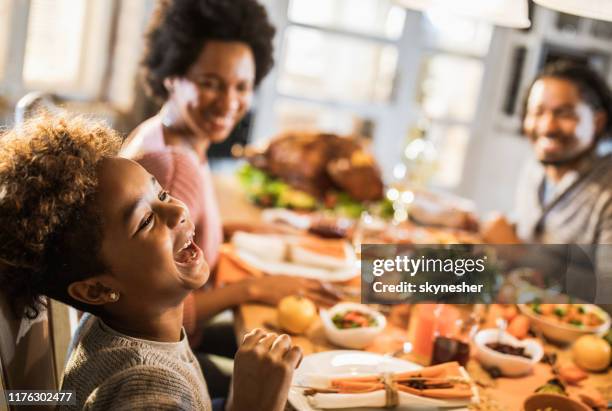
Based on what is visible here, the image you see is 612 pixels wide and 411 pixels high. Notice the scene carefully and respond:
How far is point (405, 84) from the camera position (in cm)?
400

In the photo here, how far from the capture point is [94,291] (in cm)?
87

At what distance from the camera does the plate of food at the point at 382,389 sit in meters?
0.99

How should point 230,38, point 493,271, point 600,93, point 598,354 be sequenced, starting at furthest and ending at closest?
point 600,93, point 230,38, point 493,271, point 598,354

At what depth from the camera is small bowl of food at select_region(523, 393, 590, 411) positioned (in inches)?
39.2

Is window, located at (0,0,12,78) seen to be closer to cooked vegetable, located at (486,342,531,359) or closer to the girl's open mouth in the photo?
the girl's open mouth

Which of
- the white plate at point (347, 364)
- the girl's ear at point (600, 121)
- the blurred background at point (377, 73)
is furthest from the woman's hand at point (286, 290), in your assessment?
the blurred background at point (377, 73)

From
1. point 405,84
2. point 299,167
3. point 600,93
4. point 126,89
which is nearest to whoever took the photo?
point 600,93

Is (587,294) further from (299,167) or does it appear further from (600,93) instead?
(299,167)

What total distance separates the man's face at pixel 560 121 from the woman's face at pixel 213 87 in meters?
1.02

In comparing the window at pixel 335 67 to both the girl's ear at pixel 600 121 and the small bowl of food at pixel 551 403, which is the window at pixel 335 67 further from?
the small bowl of food at pixel 551 403

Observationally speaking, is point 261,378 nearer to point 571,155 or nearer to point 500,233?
point 500,233

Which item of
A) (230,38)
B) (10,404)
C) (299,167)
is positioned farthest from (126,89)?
(10,404)

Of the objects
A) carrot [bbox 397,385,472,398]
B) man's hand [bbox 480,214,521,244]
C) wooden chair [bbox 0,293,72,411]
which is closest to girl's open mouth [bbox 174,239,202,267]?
wooden chair [bbox 0,293,72,411]

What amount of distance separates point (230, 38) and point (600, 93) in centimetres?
127
